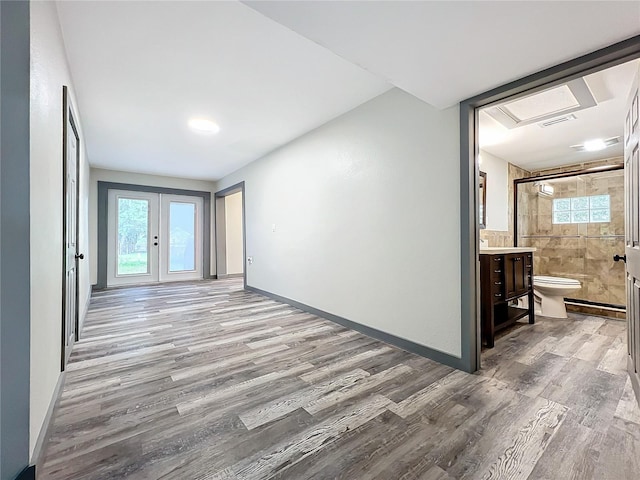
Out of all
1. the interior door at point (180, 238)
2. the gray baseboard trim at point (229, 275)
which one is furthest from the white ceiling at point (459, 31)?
the gray baseboard trim at point (229, 275)

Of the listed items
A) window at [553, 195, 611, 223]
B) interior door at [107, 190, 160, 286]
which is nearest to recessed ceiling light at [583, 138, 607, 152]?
window at [553, 195, 611, 223]

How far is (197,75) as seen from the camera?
2.35m

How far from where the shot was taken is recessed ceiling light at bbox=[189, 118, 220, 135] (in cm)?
331

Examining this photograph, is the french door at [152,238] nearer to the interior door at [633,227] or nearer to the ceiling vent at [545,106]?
the ceiling vent at [545,106]

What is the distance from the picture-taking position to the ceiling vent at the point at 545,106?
2279 millimetres

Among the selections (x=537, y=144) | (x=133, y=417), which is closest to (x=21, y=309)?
(x=133, y=417)

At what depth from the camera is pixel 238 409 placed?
1606 mm

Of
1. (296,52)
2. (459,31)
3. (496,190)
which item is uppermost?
(296,52)

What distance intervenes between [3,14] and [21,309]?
1093mm

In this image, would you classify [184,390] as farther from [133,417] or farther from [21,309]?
[21,309]

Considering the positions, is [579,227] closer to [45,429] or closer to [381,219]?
[381,219]

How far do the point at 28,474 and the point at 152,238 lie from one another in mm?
5741

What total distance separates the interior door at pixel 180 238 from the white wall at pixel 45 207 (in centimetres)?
478

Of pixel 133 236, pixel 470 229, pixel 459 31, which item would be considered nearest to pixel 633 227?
pixel 470 229
